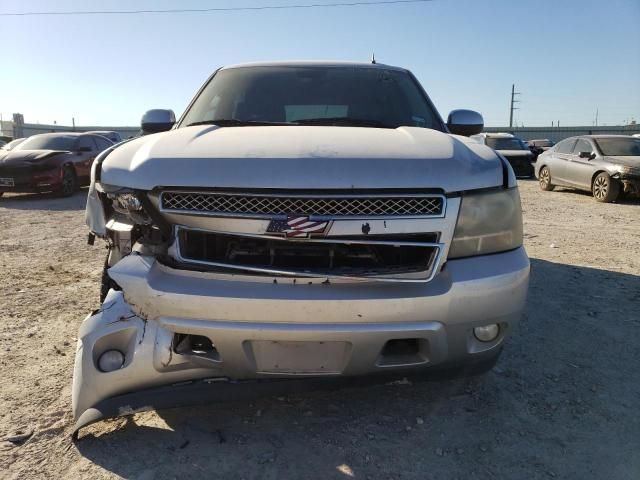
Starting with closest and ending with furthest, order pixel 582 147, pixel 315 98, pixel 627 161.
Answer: pixel 315 98, pixel 627 161, pixel 582 147

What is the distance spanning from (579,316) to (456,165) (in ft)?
7.85

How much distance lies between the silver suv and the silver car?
10.0 m

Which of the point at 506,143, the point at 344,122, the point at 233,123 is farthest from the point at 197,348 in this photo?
the point at 506,143

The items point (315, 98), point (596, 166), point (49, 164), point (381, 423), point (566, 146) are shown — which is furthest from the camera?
point (566, 146)

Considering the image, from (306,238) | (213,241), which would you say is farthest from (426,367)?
(213,241)

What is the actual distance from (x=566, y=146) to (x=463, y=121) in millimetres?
10754

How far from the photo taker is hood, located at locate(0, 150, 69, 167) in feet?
34.8

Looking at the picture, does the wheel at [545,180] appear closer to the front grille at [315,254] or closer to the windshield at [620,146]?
the windshield at [620,146]

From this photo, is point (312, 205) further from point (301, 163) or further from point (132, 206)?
point (132, 206)

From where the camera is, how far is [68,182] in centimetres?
1143

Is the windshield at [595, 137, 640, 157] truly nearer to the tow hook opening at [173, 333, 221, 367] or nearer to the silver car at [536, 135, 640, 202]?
the silver car at [536, 135, 640, 202]

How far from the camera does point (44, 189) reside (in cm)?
1097

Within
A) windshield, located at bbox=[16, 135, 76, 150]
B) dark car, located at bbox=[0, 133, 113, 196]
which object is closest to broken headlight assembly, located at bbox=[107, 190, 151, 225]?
dark car, located at bbox=[0, 133, 113, 196]

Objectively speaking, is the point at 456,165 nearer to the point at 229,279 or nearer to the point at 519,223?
the point at 519,223
